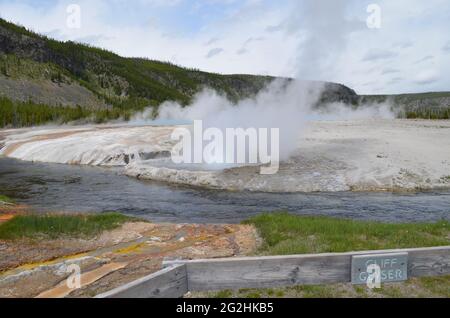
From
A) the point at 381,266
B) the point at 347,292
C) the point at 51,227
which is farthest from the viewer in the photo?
the point at 51,227

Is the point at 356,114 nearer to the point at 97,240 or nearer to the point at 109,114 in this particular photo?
the point at 109,114

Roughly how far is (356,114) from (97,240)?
380 feet

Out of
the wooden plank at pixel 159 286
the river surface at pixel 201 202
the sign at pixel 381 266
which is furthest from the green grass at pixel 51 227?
the sign at pixel 381 266

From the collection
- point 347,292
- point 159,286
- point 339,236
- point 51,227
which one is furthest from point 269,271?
point 51,227

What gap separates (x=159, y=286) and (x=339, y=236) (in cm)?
710

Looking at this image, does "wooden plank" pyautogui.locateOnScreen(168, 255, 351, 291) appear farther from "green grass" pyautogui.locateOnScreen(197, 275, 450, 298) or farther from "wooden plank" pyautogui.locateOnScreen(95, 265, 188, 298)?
"green grass" pyautogui.locateOnScreen(197, 275, 450, 298)

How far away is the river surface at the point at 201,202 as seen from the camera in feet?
59.4

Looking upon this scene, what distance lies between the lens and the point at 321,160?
92.2 feet

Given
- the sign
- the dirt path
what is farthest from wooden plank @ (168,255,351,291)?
the dirt path

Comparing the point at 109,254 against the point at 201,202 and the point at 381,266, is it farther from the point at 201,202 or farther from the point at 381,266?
the point at 201,202

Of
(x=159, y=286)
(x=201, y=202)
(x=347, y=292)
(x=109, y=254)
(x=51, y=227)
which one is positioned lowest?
(x=201, y=202)

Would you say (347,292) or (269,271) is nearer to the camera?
(269,271)

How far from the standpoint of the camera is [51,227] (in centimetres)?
1401

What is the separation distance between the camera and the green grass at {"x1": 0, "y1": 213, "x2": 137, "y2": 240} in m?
13.6
